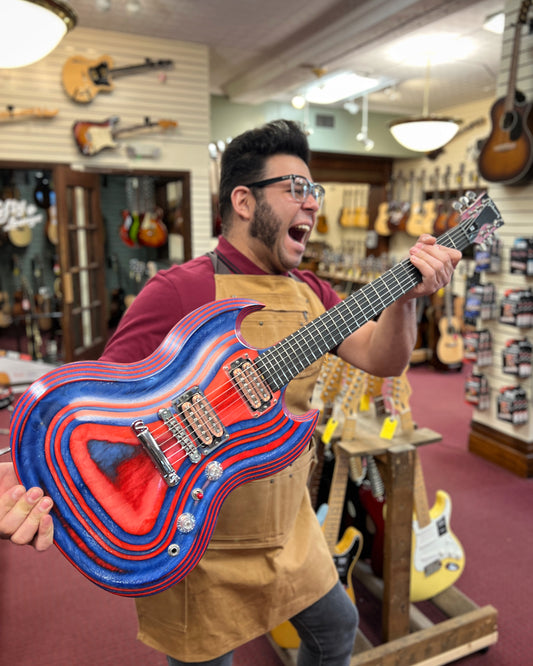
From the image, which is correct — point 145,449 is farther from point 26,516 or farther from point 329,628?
point 329,628

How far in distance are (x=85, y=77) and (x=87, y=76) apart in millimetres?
23

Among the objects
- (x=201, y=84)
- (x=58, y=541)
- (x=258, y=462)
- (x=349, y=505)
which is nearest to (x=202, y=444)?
(x=258, y=462)

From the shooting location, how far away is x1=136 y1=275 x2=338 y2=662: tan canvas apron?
4.00 feet

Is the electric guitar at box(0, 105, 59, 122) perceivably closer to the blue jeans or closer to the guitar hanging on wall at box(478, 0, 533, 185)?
the guitar hanging on wall at box(478, 0, 533, 185)

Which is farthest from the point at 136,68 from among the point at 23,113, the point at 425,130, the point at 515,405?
the point at 515,405

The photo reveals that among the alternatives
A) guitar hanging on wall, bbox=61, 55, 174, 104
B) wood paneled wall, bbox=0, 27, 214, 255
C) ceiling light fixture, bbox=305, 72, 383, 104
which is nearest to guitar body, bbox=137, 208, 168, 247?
wood paneled wall, bbox=0, 27, 214, 255

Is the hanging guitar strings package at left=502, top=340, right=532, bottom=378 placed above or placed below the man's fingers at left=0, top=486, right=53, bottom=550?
below

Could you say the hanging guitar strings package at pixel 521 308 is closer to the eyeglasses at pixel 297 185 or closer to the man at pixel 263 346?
the man at pixel 263 346

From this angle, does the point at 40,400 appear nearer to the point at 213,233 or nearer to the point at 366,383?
the point at 366,383

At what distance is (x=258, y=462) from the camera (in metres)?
1.05

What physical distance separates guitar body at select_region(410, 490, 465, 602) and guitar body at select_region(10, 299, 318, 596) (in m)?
1.37

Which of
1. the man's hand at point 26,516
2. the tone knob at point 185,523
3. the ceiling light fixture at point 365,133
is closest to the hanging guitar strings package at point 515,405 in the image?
the tone knob at point 185,523

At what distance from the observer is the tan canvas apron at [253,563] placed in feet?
4.00

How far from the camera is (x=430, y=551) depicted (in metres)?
2.17
